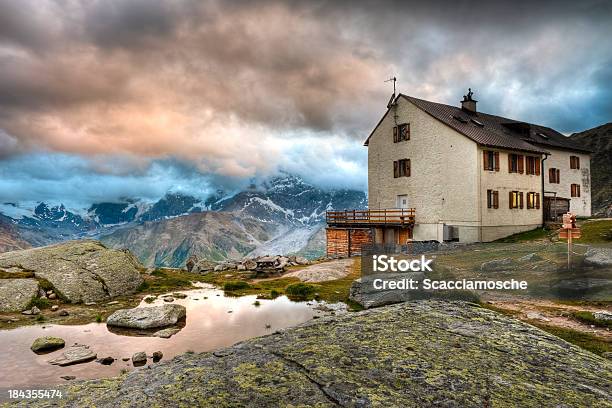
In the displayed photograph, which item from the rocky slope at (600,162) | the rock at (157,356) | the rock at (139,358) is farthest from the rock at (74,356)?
the rocky slope at (600,162)

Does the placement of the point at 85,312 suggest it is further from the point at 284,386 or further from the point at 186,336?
the point at 284,386

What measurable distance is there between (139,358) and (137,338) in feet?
6.54

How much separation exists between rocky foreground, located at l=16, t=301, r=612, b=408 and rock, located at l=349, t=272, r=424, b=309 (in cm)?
790

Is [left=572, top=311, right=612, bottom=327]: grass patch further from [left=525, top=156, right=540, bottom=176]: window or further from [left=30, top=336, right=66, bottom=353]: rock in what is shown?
[left=525, top=156, right=540, bottom=176]: window

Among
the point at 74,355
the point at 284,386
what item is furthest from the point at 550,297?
the point at 74,355

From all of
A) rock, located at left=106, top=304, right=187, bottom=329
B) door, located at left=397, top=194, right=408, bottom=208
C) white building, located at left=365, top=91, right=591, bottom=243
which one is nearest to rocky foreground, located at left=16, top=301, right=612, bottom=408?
rock, located at left=106, top=304, right=187, bottom=329

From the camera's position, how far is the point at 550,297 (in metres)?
14.0

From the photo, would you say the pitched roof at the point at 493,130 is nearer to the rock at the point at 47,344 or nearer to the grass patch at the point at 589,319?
the grass patch at the point at 589,319

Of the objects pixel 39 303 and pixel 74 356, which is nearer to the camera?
pixel 74 356

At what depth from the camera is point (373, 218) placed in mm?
→ 40531

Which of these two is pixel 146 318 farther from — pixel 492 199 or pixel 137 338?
pixel 492 199

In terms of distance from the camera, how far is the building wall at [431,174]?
1389 inches

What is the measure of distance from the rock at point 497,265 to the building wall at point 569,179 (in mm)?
35011

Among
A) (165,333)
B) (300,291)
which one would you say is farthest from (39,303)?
(300,291)
